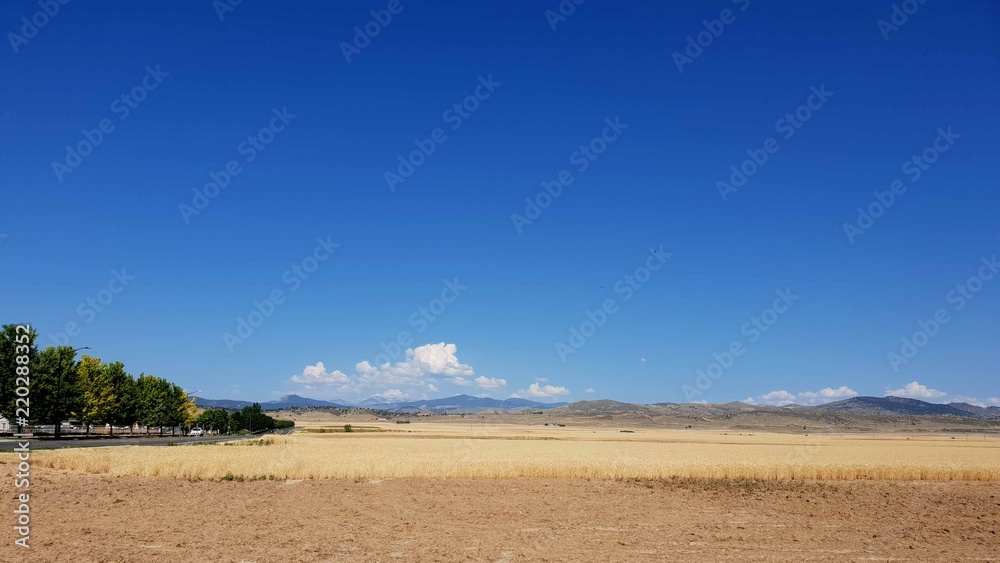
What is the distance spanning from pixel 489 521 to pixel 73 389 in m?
69.3

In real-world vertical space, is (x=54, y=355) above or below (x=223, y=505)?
above

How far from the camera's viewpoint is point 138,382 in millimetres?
103500

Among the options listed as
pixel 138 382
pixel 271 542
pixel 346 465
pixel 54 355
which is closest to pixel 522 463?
pixel 346 465

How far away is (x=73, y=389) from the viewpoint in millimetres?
73750

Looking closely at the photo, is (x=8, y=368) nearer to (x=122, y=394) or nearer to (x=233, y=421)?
(x=122, y=394)

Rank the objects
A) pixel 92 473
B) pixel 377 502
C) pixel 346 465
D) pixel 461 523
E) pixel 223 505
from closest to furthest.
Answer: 1. pixel 461 523
2. pixel 223 505
3. pixel 377 502
4. pixel 92 473
5. pixel 346 465

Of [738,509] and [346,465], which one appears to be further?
[346,465]

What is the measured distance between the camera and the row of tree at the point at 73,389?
206ft

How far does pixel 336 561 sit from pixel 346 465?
24211 mm

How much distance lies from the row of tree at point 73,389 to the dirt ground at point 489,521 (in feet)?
89.0

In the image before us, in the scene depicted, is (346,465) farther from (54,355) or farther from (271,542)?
(54,355)

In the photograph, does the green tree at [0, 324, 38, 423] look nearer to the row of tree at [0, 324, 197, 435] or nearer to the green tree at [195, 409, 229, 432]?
the row of tree at [0, 324, 197, 435]

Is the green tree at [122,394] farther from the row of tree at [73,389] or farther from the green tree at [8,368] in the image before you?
the green tree at [8,368]

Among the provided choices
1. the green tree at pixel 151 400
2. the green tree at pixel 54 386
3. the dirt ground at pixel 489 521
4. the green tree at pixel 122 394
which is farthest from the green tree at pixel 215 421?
the dirt ground at pixel 489 521
